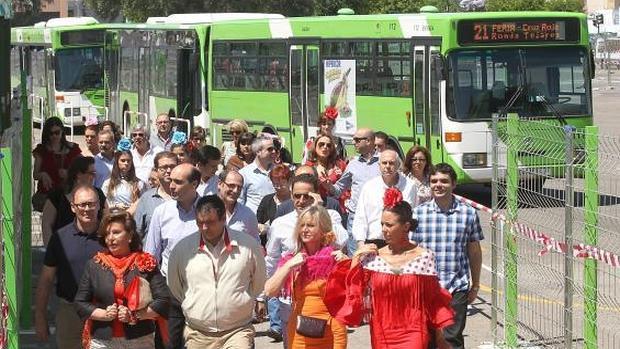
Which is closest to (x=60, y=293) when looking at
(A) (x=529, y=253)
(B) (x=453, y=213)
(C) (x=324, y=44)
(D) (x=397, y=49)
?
(B) (x=453, y=213)

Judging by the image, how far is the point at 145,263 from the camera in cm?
861

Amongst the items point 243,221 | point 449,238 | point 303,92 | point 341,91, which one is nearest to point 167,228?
point 243,221

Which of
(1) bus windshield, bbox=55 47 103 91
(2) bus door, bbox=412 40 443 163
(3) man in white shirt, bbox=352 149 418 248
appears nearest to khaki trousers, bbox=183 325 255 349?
(3) man in white shirt, bbox=352 149 418 248

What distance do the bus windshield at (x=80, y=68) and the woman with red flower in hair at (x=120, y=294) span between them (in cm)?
3297

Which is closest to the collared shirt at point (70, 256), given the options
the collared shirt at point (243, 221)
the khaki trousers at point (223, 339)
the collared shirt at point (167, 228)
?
the khaki trousers at point (223, 339)

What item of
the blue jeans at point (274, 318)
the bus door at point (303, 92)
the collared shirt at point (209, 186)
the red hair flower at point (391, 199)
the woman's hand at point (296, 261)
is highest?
the bus door at point (303, 92)

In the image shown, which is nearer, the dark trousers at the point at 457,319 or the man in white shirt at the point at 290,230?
the man in white shirt at the point at 290,230

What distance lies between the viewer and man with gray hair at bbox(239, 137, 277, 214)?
13.4m

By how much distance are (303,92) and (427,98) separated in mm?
4496

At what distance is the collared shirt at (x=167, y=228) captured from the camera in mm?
10273

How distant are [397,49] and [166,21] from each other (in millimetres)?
13230

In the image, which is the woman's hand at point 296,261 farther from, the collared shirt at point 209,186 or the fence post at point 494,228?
the collared shirt at point 209,186

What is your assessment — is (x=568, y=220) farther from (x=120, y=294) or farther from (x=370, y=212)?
(x=120, y=294)

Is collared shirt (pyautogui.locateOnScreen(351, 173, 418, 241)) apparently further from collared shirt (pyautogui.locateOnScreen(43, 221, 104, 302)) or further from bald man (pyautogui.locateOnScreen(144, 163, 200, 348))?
collared shirt (pyautogui.locateOnScreen(43, 221, 104, 302))
